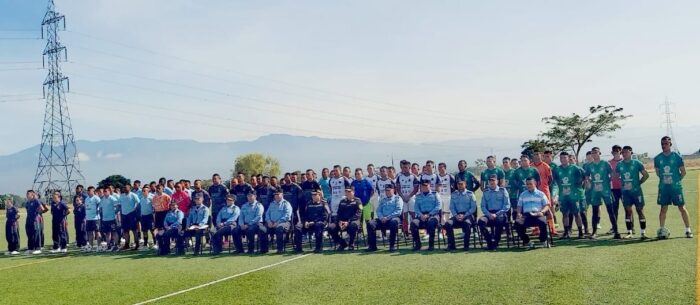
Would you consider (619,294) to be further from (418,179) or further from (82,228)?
(82,228)

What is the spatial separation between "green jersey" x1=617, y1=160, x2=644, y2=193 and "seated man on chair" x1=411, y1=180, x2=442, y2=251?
143 inches

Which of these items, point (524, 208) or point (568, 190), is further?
point (568, 190)

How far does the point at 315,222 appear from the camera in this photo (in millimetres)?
12891

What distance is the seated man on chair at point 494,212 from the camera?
11297 mm

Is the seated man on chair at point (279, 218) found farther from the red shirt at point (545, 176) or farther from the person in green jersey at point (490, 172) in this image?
the red shirt at point (545, 176)

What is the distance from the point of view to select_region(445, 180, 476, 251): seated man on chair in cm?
1161

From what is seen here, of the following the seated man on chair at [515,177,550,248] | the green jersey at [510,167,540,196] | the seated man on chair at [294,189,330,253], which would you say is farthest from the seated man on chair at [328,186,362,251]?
the green jersey at [510,167,540,196]

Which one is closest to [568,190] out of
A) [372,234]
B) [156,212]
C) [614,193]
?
[614,193]

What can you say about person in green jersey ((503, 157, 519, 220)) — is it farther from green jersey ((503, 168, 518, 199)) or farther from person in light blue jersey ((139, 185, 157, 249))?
person in light blue jersey ((139, 185, 157, 249))

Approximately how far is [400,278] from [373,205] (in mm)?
6506

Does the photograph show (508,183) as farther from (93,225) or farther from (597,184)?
(93,225)

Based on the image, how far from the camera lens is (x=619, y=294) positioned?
6.94 m

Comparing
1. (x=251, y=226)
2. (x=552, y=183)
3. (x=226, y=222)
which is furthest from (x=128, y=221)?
(x=552, y=183)

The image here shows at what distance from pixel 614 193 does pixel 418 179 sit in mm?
4270
